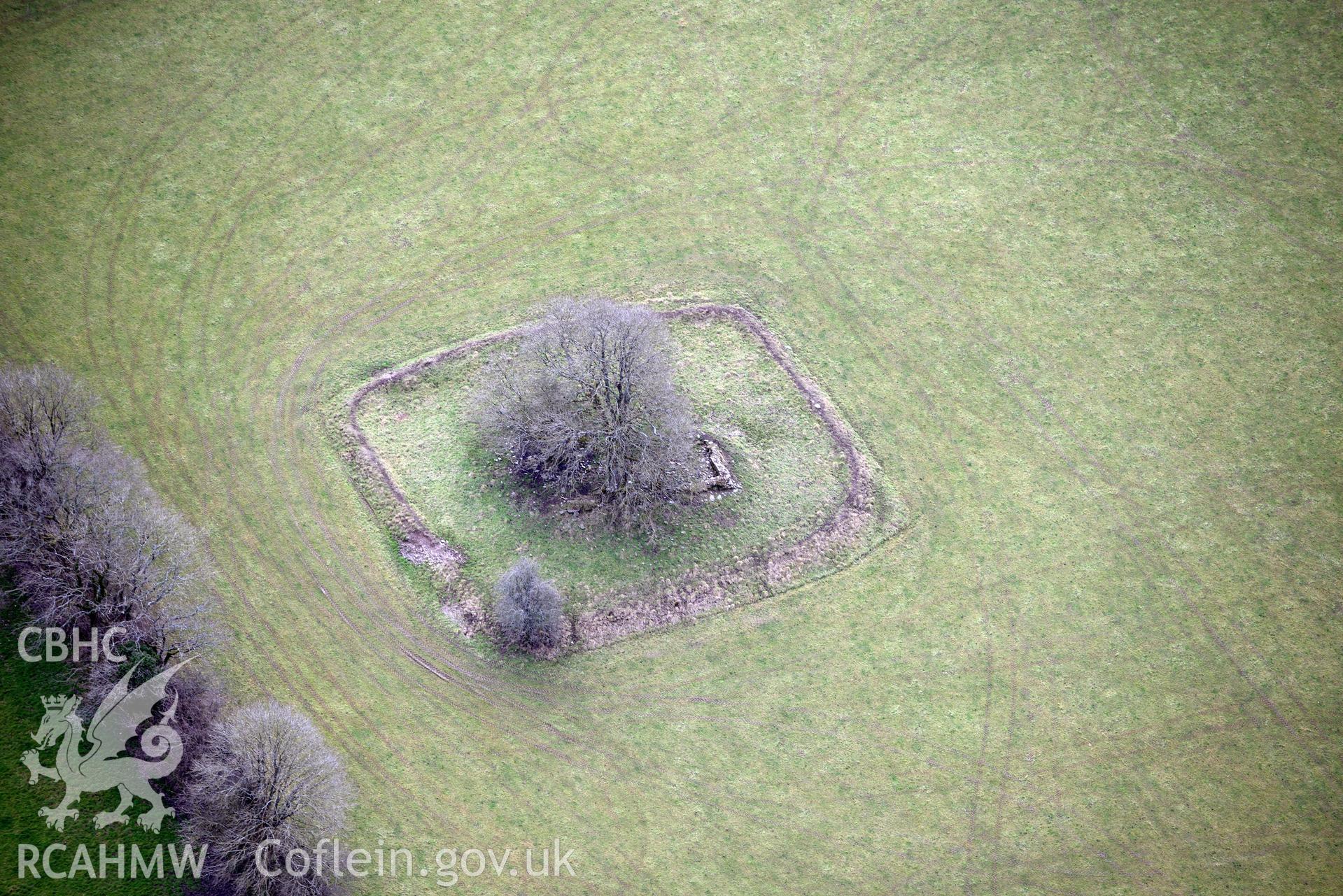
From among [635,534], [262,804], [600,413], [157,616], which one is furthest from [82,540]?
[635,534]

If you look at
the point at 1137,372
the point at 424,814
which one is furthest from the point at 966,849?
the point at 1137,372

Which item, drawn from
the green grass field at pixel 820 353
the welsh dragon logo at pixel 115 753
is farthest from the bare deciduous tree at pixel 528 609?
the welsh dragon logo at pixel 115 753

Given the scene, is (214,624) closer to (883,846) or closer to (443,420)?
(443,420)

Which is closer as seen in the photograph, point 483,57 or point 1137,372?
point 1137,372

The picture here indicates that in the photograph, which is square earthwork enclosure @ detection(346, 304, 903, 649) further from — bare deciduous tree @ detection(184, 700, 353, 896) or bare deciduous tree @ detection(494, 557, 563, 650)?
bare deciduous tree @ detection(184, 700, 353, 896)

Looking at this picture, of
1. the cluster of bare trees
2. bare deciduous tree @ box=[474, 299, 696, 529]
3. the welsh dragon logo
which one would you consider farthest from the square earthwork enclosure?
the welsh dragon logo

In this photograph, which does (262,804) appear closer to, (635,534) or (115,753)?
(115,753)

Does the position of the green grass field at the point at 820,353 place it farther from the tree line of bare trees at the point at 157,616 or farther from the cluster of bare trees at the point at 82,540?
the cluster of bare trees at the point at 82,540

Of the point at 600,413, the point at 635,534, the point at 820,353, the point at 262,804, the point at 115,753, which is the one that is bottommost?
the point at 820,353
